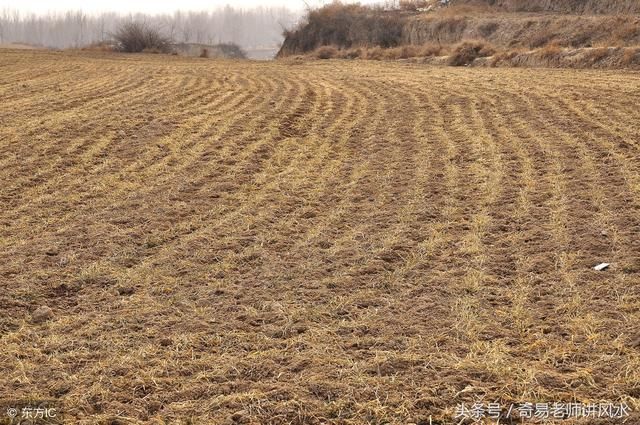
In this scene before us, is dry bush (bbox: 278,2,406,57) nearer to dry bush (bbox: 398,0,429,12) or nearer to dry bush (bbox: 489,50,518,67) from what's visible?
dry bush (bbox: 398,0,429,12)

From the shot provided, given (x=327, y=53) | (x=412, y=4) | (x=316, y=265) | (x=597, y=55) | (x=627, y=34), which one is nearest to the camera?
(x=316, y=265)

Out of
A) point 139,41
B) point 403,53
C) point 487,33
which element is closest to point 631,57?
point 403,53

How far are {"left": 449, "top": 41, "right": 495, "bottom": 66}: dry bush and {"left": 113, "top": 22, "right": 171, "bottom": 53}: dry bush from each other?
101ft

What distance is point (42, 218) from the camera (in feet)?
21.6

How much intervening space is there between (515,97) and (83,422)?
37.6 feet

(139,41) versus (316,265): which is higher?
(139,41)

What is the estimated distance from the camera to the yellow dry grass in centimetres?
368

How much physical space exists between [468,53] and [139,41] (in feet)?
112

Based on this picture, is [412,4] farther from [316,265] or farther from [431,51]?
[316,265]

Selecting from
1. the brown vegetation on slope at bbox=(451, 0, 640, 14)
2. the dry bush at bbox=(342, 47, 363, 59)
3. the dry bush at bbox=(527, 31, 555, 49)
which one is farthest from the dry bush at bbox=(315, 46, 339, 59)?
the dry bush at bbox=(527, 31, 555, 49)

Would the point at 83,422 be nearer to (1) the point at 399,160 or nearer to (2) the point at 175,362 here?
(2) the point at 175,362

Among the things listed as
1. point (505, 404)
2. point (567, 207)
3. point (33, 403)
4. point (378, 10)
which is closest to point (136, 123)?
point (567, 207)

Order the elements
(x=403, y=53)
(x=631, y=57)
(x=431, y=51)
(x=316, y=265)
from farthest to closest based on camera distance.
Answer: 1. (x=403, y=53)
2. (x=431, y=51)
3. (x=631, y=57)
4. (x=316, y=265)

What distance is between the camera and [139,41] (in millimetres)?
51469
